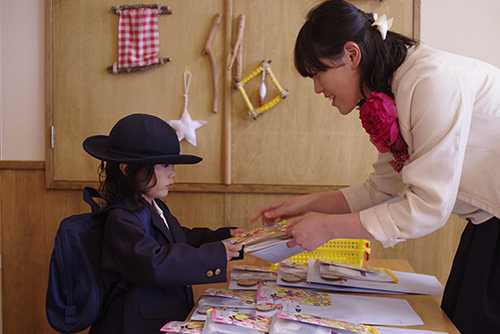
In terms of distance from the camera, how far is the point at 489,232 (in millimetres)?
992

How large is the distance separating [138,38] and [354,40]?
161 centimetres

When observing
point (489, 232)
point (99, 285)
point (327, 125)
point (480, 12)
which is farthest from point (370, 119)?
point (480, 12)

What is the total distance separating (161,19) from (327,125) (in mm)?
1174

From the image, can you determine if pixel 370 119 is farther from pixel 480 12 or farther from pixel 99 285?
pixel 480 12

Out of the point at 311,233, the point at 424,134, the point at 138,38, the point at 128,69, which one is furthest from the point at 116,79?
the point at 424,134

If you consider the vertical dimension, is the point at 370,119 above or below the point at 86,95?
below

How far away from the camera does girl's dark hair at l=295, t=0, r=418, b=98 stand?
1061mm

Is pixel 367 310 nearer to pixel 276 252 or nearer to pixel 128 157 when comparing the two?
pixel 276 252

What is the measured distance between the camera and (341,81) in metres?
1.14

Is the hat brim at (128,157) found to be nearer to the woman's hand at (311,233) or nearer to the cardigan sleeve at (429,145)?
the woman's hand at (311,233)

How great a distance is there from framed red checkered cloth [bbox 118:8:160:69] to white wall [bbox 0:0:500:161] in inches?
20.7

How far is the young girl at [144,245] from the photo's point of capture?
1.10m

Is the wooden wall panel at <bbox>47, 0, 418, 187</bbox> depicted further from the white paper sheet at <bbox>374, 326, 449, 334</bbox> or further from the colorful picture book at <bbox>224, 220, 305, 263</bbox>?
the white paper sheet at <bbox>374, 326, 449, 334</bbox>

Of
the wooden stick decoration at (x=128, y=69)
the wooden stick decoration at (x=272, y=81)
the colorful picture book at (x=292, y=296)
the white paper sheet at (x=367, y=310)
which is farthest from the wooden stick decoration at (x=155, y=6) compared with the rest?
the white paper sheet at (x=367, y=310)
